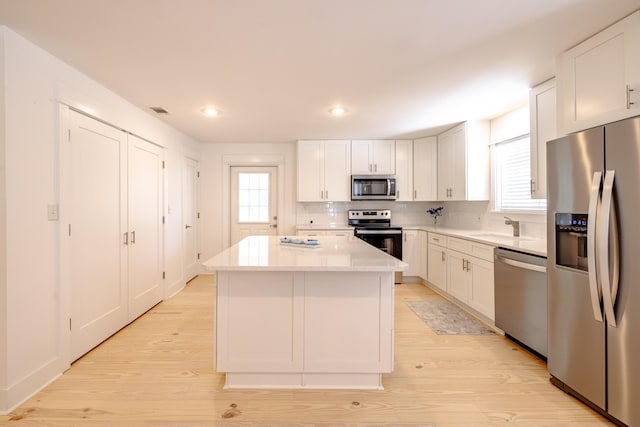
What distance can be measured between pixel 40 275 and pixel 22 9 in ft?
5.29

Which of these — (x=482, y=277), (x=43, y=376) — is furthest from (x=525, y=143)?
(x=43, y=376)

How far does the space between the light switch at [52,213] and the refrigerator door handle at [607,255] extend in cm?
344

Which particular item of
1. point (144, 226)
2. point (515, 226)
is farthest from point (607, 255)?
point (144, 226)

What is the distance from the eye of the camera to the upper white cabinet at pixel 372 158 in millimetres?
4895

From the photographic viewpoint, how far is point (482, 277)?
3107 mm

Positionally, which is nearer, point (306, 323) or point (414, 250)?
point (306, 323)

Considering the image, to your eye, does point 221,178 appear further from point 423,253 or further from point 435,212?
point 435,212

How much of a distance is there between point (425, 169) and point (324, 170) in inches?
63.2

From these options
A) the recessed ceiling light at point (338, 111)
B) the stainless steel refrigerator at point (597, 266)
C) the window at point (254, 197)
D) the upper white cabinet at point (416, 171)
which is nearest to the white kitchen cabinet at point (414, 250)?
the upper white cabinet at point (416, 171)

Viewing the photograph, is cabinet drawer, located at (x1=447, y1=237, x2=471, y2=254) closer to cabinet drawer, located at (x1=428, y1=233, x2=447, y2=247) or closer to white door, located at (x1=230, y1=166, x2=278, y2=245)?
cabinet drawer, located at (x1=428, y1=233, x2=447, y2=247)

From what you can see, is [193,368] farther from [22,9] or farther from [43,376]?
[22,9]

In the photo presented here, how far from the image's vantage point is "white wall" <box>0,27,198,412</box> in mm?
1829

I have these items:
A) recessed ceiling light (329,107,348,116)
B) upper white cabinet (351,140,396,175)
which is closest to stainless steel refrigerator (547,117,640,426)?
recessed ceiling light (329,107,348,116)

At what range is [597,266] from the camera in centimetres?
168
